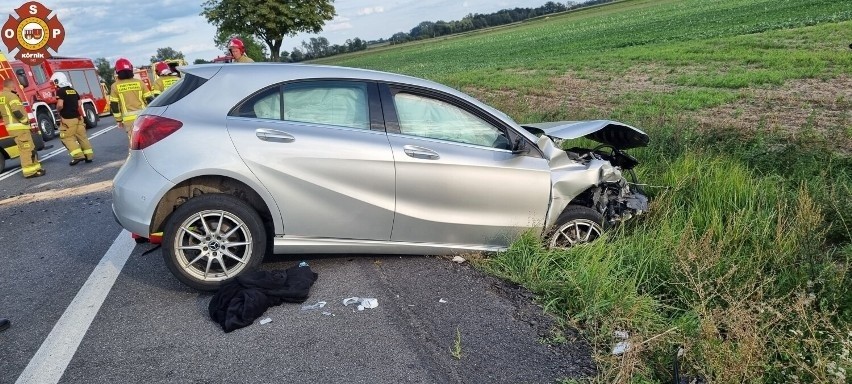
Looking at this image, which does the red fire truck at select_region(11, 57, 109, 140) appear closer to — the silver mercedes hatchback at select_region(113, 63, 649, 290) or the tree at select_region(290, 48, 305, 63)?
the silver mercedes hatchback at select_region(113, 63, 649, 290)

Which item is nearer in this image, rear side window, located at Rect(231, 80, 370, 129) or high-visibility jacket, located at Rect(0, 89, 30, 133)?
rear side window, located at Rect(231, 80, 370, 129)

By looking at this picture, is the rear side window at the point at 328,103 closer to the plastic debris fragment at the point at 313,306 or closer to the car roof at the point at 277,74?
the car roof at the point at 277,74

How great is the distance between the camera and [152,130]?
13.2 ft

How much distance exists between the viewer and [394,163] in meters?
4.13

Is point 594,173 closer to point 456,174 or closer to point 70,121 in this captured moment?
point 456,174

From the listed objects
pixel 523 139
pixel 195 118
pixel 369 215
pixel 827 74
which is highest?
pixel 195 118

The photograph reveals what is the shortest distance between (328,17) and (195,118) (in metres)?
57.1

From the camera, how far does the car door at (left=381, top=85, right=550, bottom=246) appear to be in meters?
4.21

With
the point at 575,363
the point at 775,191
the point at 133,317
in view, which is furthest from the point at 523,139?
the point at 133,317

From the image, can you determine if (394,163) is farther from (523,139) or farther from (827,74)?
(827,74)

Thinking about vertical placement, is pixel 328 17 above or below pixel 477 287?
above

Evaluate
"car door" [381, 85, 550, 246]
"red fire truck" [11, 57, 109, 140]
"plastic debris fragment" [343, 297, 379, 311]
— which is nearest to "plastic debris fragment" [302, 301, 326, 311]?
"plastic debris fragment" [343, 297, 379, 311]

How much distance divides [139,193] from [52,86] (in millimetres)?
16302

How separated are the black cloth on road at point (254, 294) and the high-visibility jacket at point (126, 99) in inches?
288
